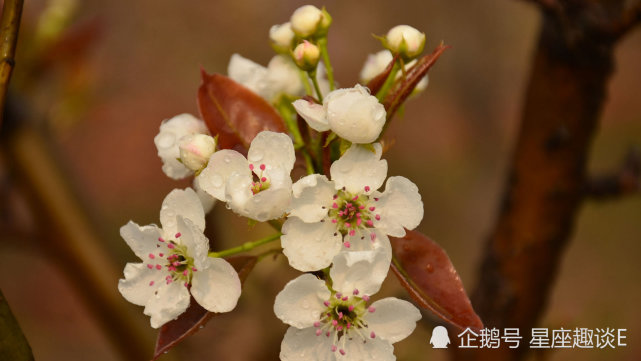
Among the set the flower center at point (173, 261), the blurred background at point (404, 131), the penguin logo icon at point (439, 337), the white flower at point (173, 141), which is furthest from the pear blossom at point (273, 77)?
the blurred background at point (404, 131)

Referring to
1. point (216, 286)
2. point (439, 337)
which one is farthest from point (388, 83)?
point (439, 337)

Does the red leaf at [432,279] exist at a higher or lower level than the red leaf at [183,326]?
lower

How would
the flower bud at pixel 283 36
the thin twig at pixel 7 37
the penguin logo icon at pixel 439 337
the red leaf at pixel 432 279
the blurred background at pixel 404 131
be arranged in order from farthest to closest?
the blurred background at pixel 404 131, the penguin logo icon at pixel 439 337, the flower bud at pixel 283 36, the red leaf at pixel 432 279, the thin twig at pixel 7 37

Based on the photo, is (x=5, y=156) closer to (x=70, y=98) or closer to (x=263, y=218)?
(x=70, y=98)

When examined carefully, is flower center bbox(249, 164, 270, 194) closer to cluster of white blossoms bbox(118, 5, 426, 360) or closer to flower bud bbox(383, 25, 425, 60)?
cluster of white blossoms bbox(118, 5, 426, 360)

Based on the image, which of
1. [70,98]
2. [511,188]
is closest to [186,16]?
[70,98]

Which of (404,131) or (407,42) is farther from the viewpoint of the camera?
(404,131)

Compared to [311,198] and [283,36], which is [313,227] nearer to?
[311,198]

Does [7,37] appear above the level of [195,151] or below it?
above

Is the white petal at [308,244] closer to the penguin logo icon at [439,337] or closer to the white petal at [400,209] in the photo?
the white petal at [400,209]
